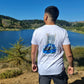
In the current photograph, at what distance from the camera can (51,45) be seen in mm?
2061

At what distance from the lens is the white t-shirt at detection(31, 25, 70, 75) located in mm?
2047

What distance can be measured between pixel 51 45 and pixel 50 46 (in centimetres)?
2

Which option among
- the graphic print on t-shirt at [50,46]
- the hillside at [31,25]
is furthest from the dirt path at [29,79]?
the hillside at [31,25]

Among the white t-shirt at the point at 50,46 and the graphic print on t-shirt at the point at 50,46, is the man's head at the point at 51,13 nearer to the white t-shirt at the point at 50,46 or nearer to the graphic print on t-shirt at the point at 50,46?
the white t-shirt at the point at 50,46

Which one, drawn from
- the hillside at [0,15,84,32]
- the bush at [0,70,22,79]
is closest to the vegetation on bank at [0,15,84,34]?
the hillside at [0,15,84,32]

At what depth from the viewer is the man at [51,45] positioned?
2.05 m

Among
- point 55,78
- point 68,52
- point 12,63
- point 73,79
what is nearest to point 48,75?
point 55,78

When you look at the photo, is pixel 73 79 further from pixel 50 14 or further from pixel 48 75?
pixel 50 14

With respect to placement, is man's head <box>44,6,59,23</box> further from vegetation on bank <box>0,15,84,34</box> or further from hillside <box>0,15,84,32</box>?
hillside <box>0,15,84,32</box>

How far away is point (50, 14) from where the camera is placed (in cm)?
209

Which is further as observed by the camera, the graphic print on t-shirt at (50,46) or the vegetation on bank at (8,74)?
the vegetation on bank at (8,74)

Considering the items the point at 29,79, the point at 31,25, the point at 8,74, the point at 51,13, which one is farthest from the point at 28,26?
the point at 51,13

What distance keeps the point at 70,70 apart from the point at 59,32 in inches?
24.6

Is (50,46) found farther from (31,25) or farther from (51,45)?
(31,25)
